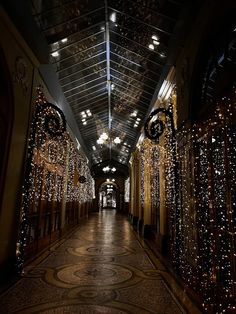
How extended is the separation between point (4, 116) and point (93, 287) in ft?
9.43

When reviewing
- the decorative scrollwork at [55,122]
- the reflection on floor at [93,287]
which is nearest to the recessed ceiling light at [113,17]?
the decorative scrollwork at [55,122]

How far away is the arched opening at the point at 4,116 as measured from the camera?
3.44 metres

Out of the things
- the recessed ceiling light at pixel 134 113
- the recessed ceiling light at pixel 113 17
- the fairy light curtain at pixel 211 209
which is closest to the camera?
the fairy light curtain at pixel 211 209

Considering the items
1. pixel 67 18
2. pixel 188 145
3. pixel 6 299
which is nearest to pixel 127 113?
pixel 67 18

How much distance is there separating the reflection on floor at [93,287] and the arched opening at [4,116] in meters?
1.36

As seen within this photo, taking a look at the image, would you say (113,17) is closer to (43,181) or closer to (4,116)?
(4,116)

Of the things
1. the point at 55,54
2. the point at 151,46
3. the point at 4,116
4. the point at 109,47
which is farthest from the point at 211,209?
the point at 109,47

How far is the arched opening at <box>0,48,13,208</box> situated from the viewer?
136 inches

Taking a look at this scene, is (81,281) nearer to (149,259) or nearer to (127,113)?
(149,259)

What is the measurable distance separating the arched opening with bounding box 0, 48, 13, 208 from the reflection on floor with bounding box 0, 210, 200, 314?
1.36m

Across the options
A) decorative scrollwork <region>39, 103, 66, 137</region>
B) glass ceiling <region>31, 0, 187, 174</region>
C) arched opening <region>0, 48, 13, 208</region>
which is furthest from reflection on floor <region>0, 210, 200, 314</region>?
glass ceiling <region>31, 0, 187, 174</region>

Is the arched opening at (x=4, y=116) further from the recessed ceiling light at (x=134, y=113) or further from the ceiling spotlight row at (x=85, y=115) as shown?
the recessed ceiling light at (x=134, y=113)

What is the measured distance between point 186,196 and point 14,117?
9.59 ft

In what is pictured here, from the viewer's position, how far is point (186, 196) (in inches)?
152
